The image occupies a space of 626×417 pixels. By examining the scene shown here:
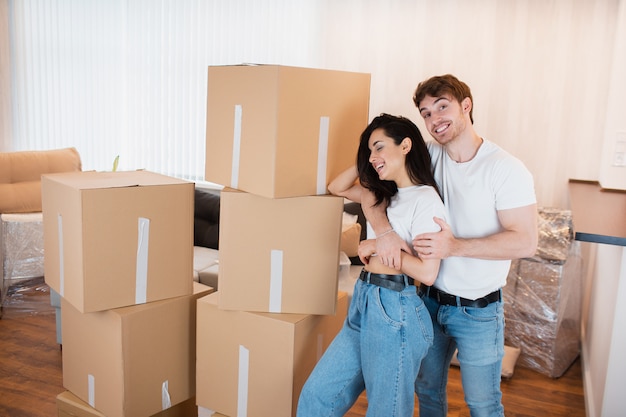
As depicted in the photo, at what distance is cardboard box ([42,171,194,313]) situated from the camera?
1.95 meters

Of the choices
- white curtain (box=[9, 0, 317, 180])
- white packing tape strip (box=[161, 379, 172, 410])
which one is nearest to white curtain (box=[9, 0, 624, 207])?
white curtain (box=[9, 0, 317, 180])

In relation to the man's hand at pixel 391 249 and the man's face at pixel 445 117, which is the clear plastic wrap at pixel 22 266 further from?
the man's face at pixel 445 117

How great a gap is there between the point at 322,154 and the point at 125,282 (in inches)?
30.8

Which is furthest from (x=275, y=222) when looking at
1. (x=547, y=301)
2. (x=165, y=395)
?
(x=547, y=301)

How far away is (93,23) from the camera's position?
487 centimetres

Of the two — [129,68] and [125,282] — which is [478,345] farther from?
[129,68]

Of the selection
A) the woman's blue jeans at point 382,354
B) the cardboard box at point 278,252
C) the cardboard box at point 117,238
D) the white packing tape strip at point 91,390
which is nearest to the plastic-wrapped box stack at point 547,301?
the cardboard box at point 278,252

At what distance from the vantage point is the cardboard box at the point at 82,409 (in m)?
2.24

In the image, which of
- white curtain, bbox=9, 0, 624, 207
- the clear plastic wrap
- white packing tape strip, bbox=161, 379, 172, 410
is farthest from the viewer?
the clear plastic wrap

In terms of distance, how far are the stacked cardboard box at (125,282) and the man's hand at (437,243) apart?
86 cm

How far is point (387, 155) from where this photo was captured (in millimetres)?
1720

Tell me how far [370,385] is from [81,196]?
1.03 m

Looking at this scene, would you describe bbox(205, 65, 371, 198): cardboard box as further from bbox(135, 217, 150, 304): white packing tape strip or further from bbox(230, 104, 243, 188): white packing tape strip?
bbox(135, 217, 150, 304): white packing tape strip

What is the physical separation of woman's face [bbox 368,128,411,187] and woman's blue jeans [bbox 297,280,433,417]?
0.32m
